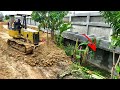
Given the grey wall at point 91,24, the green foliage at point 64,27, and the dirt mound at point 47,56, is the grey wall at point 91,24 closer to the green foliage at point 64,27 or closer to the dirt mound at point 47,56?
the green foliage at point 64,27

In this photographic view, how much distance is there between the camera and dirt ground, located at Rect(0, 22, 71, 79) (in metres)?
6.77

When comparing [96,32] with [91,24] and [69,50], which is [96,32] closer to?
[91,24]

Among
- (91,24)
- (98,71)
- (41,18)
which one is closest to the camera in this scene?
(98,71)

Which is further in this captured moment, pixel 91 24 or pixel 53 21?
pixel 53 21

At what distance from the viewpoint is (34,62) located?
802 cm

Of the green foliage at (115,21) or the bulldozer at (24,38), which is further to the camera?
the bulldozer at (24,38)

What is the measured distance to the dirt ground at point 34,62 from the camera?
22.2 ft

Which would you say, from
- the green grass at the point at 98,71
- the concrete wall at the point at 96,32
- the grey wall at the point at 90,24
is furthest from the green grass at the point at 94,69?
the grey wall at the point at 90,24

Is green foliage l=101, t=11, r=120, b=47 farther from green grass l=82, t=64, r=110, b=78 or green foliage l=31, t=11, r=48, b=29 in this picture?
green foliage l=31, t=11, r=48, b=29

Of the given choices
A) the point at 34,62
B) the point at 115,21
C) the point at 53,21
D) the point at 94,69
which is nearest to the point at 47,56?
the point at 34,62

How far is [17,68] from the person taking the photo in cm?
732
